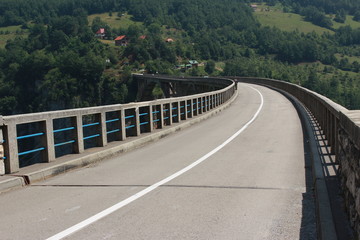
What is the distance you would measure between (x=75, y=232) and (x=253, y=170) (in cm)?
492

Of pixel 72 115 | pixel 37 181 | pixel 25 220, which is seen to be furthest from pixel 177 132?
pixel 25 220

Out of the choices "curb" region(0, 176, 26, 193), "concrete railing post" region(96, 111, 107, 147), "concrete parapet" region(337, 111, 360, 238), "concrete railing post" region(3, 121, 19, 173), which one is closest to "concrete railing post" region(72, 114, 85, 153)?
"concrete railing post" region(96, 111, 107, 147)

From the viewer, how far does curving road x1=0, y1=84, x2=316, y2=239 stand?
561cm

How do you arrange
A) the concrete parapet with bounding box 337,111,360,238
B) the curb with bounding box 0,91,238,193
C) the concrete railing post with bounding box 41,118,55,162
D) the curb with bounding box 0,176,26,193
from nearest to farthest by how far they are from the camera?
the concrete parapet with bounding box 337,111,360,238
the curb with bounding box 0,176,26,193
the curb with bounding box 0,91,238,193
the concrete railing post with bounding box 41,118,55,162

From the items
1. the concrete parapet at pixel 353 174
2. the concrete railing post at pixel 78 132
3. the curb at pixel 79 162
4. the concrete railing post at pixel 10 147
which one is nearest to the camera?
the concrete parapet at pixel 353 174

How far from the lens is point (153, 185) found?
8.17 metres

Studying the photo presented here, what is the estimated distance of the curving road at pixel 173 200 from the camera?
561 cm

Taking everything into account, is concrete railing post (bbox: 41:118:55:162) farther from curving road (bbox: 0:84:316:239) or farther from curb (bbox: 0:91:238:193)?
curving road (bbox: 0:84:316:239)

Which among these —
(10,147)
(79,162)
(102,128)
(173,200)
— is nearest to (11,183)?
(10,147)

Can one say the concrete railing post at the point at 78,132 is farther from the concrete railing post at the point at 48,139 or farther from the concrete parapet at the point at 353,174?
the concrete parapet at the point at 353,174

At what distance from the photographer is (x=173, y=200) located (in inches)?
279

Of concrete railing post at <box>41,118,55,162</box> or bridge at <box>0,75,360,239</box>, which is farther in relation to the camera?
concrete railing post at <box>41,118,55,162</box>

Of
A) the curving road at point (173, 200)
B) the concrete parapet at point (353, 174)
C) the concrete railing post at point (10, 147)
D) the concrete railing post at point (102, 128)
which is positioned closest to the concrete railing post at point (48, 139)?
the curving road at point (173, 200)

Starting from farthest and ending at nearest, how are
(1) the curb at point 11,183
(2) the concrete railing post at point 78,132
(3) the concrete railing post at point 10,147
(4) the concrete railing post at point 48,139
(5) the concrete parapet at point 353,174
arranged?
(2) the concrete railing post at point 78,132 → (4) the concrete railing post at point 48,139 → (3) the concrete railing post at point 10,147 → (1) the curb at point 11,183 → (5) the concrete parapet at point 353,174
